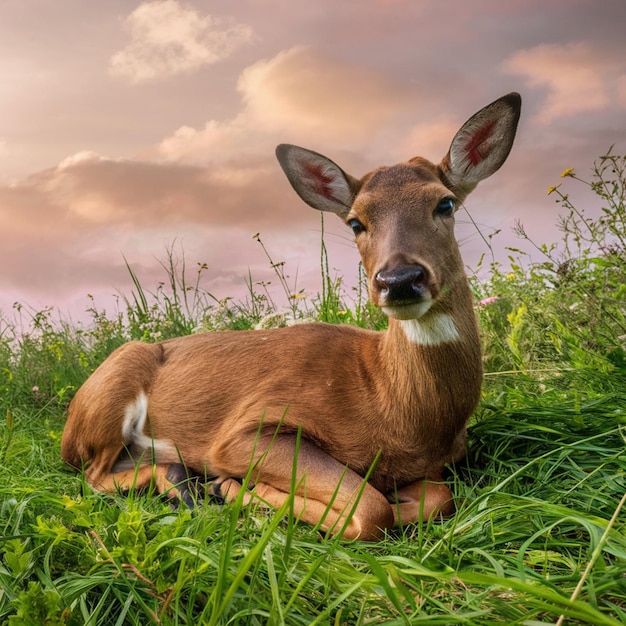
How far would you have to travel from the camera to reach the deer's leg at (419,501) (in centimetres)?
325

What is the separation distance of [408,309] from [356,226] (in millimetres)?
656

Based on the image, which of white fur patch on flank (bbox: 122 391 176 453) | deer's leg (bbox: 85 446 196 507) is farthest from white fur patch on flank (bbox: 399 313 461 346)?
white fur patch on flank (bbox: 122 391 176 453)

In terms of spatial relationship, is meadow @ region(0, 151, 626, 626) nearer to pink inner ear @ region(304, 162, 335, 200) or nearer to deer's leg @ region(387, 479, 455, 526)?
deer's leg @ region(387, 479, 455, 526)

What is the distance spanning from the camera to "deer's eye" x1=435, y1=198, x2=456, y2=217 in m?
3.32

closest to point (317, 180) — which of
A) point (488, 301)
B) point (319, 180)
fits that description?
point (319, 180)

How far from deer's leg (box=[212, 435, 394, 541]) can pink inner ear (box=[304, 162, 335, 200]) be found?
1.22m

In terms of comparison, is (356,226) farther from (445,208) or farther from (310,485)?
(310,485)

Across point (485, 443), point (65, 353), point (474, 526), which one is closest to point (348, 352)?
point (485, 443)

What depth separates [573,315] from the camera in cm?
460

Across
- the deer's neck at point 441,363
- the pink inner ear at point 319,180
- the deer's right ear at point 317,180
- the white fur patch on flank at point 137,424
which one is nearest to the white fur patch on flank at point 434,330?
the deer's neck at point 441,363

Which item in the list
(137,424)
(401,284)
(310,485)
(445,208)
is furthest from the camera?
(137,424)

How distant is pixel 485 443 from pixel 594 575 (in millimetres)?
1602

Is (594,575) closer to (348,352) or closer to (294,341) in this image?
(348,352)

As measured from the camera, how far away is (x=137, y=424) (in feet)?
14.0
